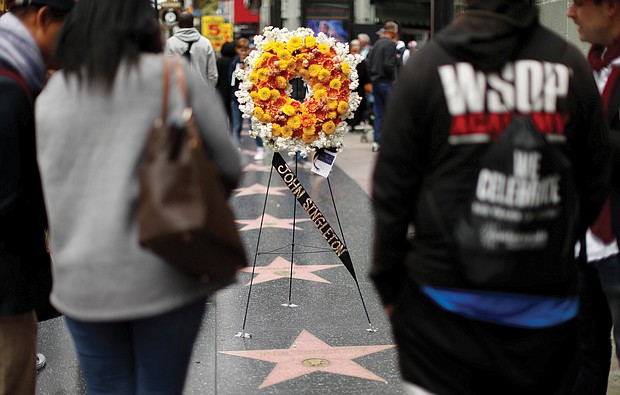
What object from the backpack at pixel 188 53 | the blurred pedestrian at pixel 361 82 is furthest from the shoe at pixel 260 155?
the blurred pedestrian at pixel 361 82

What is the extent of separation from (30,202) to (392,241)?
4.49ft

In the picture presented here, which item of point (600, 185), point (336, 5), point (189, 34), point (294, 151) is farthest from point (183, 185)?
point (336, 5)

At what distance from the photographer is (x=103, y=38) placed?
2395 mm

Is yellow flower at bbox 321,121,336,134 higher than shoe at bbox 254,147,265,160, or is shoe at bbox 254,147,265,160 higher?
yellow flower at bbox 321,121,336,134

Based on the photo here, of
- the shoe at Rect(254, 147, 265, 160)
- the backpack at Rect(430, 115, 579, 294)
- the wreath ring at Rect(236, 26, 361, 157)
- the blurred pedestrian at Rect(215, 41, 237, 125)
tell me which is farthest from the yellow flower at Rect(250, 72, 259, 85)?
the blurred pedestrian at Rect(215, 41, 237, 125)

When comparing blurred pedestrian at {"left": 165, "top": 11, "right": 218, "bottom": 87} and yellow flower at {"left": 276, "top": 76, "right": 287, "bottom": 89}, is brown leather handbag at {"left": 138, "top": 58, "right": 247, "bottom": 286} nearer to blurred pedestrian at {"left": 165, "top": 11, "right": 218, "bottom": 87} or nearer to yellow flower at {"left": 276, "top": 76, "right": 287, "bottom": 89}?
yellow flower at {"left": 276, "top": 76, "right": 287, "bottom": 89}

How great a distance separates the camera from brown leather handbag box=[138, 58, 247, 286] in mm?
2168

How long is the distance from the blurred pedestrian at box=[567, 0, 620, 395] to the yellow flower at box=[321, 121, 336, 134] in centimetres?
235

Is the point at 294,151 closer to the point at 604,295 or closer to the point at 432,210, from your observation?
the point at 604,295

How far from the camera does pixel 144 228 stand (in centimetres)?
220

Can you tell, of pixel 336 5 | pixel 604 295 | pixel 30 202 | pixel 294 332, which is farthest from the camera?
pixel 336 5

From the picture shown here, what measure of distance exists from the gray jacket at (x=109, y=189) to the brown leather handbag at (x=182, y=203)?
0.23 feet

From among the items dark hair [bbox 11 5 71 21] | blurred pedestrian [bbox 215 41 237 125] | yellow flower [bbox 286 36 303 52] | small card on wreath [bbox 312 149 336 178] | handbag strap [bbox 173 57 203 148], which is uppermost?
dark hair [bbox 11 5 71 21]

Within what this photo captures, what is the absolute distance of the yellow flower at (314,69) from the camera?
5527 mm
